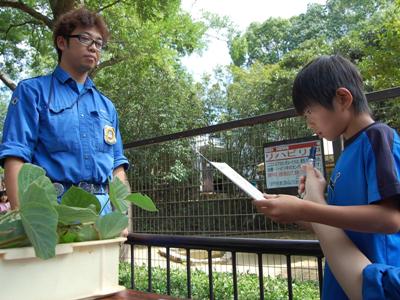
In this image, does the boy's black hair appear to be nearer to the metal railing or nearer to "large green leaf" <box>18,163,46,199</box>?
the metal railing

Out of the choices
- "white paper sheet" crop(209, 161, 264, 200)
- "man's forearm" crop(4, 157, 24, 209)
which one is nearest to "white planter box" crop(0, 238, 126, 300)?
"white paper sheet" crop(209, 161, 264, 200)

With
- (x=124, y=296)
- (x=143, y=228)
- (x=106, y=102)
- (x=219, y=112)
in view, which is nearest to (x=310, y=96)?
(x=124, y=296)

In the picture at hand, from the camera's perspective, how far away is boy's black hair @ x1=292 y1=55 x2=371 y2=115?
3.18ft

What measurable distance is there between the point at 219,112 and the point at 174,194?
1033cm

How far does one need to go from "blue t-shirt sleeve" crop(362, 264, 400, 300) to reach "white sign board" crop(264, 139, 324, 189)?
1.45 metres

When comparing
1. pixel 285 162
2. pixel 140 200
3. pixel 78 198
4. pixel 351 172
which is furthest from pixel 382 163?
pixel 285 162

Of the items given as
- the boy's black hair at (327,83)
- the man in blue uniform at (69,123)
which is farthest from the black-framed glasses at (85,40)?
the boy's black hair at (327,83)

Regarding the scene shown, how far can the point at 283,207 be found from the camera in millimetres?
878

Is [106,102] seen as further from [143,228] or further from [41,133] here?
[143,228]

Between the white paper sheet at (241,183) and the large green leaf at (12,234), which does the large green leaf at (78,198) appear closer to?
the large green leaf at (12,234)

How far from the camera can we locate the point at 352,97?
96 cm

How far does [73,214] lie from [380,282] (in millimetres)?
557

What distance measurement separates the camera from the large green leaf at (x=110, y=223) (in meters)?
0.73

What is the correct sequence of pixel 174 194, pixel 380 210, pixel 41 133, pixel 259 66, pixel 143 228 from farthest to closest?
pixel 259 66 → pixel 143 228 → pixel 174 194 → pixel 41 133 → pixel 380 210
